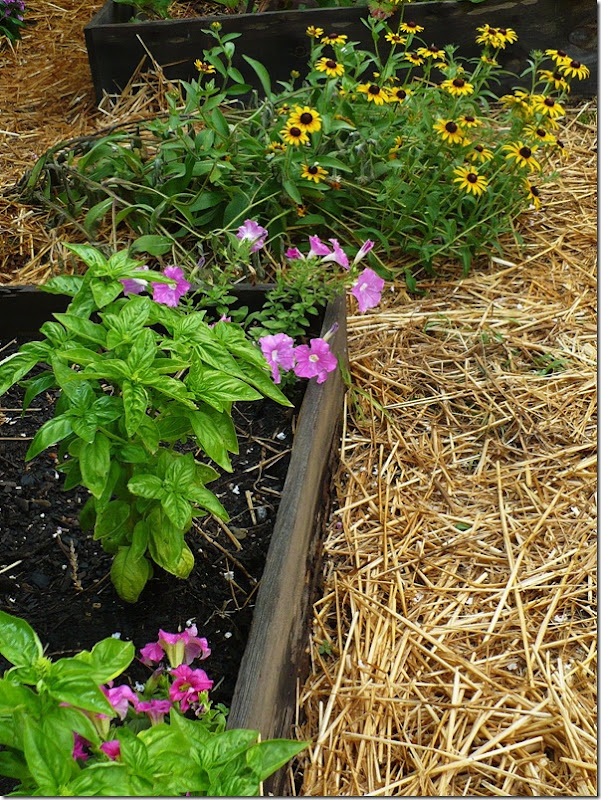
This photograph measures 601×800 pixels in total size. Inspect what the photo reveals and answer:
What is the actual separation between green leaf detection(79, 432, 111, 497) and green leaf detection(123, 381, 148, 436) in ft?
0.19

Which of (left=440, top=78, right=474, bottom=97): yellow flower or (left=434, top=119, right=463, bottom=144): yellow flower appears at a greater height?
(left=440, top=78, right=474, bottom=97): yellow flower

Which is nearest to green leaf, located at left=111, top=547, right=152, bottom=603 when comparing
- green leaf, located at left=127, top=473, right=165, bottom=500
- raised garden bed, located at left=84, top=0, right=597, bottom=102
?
green leaf, located at left=127, top=473, right=165, bottom=500

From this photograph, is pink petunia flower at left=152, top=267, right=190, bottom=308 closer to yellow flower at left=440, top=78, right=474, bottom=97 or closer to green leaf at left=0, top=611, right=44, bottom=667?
green leaf at left=0, top=611, right=44, bottom=667

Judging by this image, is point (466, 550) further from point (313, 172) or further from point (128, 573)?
point (313, 172)

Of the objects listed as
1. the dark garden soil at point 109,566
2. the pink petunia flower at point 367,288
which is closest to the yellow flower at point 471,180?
the pink petunia flower at point 367,288

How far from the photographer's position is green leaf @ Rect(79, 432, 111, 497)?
1.30 m

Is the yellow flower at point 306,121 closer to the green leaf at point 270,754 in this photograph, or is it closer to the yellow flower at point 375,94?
the yellow flower at point 375,94

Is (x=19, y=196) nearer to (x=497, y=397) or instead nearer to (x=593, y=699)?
(x=497, y=397)

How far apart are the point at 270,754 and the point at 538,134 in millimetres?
2121

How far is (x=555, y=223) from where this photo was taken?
9.85 ft

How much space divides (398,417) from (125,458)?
1.07 meters

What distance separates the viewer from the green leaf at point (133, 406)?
4.16 feet

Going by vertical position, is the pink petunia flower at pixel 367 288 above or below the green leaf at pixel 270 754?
below

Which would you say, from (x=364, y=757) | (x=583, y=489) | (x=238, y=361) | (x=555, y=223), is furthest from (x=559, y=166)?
(x=364, y=757)
